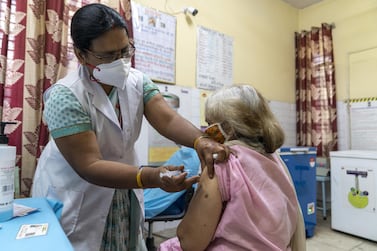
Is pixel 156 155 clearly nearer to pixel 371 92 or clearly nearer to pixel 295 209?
pixel 295 209

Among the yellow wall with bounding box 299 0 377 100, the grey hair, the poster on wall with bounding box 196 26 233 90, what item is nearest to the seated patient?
the grey hair

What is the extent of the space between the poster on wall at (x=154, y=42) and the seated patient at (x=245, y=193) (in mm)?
1620

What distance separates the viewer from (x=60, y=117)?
0.82 m

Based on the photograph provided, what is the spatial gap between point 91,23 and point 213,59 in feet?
7.25

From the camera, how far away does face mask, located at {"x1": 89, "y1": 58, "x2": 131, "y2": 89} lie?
3.02 feet

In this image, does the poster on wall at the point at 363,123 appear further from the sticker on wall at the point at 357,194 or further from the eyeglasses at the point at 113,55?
the eyeglasses at the point at 113,55

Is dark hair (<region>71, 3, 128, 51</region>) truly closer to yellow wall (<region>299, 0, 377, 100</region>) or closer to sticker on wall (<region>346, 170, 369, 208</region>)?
sticker on wall (<region>346, 170, 369, 208</region>)

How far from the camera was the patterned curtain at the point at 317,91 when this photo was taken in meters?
3.36

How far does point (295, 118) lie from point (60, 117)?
3.50 m

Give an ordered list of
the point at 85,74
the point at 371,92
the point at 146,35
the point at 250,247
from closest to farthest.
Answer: the point at 250,247 → the point at 85,74 → the point at 146,35 → the point at 371,92

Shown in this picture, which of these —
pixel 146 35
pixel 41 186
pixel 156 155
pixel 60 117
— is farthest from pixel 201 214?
pixel 146 35

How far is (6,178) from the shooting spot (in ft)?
2.15

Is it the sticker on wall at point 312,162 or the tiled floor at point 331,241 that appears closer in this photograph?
the tiled floor at point 331,241

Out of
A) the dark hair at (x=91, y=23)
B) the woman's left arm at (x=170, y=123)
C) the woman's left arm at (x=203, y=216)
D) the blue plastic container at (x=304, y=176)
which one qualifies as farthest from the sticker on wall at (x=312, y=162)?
the dark hair at (x=91, y=23)
